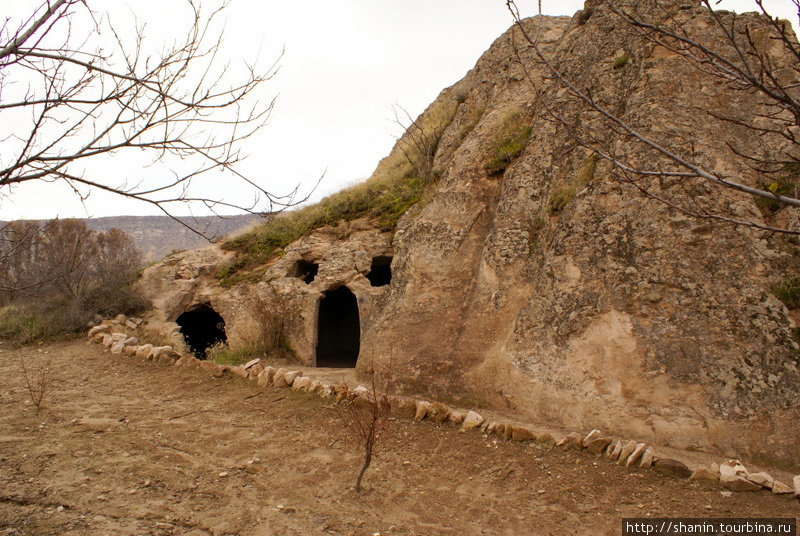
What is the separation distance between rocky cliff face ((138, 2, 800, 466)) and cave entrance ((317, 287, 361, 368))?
17.0ft

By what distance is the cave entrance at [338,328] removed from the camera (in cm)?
1334

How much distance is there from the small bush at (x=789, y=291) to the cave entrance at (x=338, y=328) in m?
9.38

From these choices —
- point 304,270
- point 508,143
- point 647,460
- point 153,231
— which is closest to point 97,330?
point 304,270

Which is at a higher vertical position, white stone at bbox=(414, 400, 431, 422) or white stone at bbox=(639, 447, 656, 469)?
white stone at bbox=(414, 400, 431, 422)

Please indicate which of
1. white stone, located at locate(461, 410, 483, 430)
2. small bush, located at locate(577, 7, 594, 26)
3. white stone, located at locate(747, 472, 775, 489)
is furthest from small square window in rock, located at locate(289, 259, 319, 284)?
white stone, located at locate(747, 472, 775, 489)

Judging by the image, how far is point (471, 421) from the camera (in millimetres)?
5715

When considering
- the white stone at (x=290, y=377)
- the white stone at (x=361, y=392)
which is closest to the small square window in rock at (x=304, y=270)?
the white stone at (x=290, y=377)

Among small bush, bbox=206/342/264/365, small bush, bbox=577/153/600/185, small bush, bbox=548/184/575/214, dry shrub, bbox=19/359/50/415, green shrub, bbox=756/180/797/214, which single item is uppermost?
small bush, bbox=577/153/600/185

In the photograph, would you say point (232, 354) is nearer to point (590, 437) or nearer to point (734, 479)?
point (590, 437)

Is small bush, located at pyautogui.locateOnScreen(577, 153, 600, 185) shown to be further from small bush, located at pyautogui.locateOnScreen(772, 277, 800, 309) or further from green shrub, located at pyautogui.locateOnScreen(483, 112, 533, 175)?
small bush, located at pyautogui.locateOnScreen(772, 277, 800, 309)

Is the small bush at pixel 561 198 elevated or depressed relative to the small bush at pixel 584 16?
depressed

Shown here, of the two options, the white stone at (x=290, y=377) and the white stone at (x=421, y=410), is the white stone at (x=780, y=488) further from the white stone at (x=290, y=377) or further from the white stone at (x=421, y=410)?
the white stone at (x=290, y=377)

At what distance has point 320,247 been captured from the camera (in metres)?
11.5

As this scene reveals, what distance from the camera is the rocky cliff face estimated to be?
197 inches
